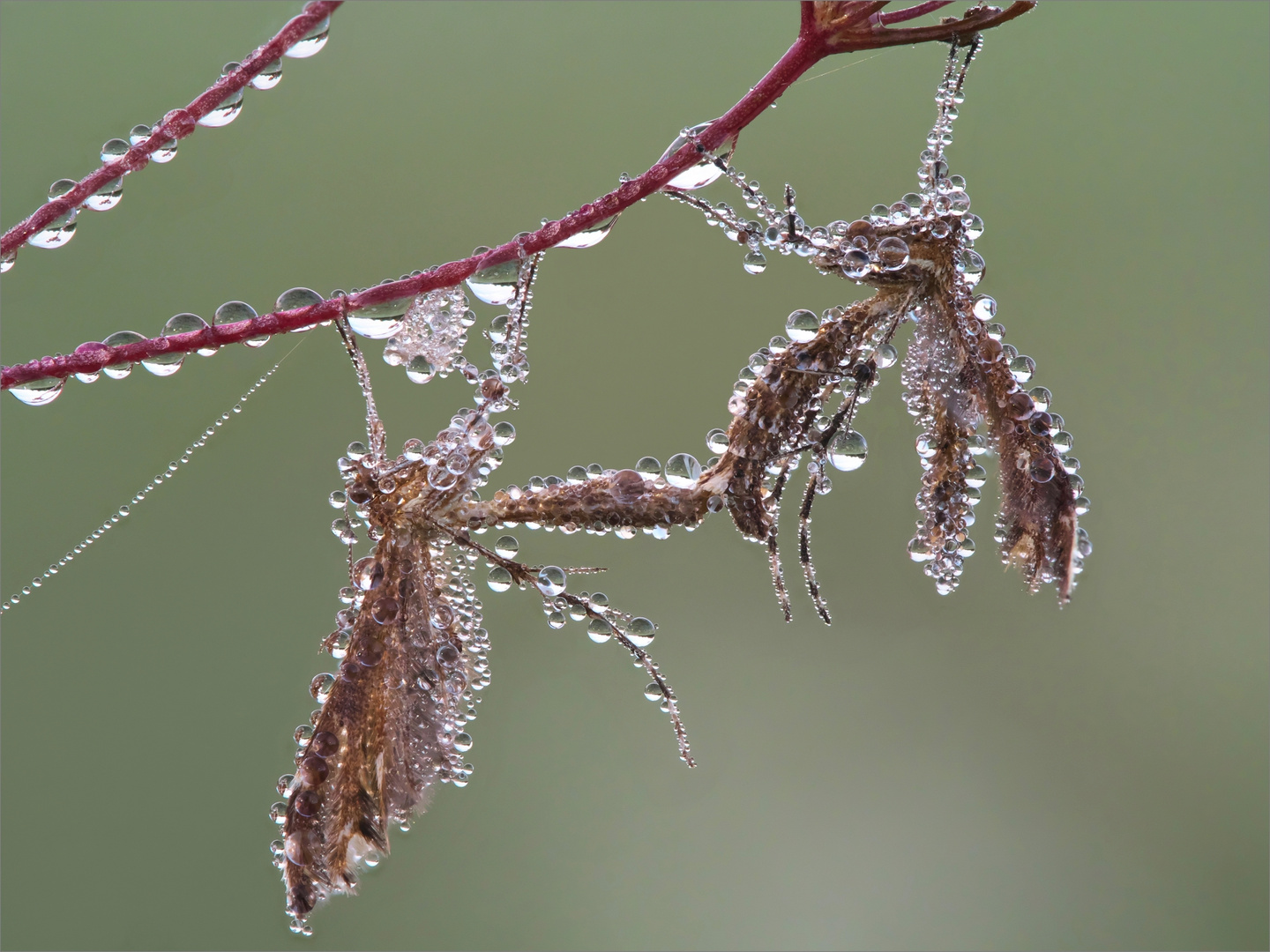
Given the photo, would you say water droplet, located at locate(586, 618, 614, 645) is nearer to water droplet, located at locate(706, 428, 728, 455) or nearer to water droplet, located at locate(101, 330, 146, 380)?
water droplet, located at locate(706, 428, 728, 455)

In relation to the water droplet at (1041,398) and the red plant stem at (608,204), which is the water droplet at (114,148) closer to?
the red plant stem at (608,204)

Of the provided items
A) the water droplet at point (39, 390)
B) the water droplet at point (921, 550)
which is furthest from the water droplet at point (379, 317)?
the water droplet at point (921, 550)

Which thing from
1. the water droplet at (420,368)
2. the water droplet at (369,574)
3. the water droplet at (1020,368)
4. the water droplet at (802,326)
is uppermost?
the water droplet at (420,368)

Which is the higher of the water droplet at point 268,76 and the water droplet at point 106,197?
the water droplet at point 268,76

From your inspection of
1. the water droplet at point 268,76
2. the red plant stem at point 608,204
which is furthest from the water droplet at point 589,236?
the water droplet at point 268,76
